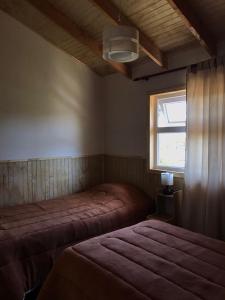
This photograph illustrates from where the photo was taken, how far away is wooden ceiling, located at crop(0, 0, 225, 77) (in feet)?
7.84

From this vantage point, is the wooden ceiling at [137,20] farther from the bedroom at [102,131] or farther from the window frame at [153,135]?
the window frame at [153,135]

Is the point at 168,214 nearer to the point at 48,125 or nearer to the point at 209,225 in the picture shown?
the point at 209,225

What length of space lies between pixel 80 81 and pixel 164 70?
→ 4.47ft

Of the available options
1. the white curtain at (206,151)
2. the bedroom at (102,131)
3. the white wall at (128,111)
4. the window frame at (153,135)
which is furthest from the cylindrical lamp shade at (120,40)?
the window frame at (153,135)

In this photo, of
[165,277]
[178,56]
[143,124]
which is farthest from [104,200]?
[178,56]

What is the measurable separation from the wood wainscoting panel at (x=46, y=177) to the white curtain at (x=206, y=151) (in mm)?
1702

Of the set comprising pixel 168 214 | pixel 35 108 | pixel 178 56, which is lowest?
pixel 168 214

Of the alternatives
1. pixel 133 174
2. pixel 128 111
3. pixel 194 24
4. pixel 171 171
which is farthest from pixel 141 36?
pixel 133 174

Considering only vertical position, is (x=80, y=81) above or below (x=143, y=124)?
above

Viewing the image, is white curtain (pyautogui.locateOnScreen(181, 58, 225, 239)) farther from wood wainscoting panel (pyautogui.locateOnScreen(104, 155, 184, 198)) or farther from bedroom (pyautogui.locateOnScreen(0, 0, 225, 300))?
wood wainscoting panel (pyautogui.locateOnScreen(104, 155, 184, 198))

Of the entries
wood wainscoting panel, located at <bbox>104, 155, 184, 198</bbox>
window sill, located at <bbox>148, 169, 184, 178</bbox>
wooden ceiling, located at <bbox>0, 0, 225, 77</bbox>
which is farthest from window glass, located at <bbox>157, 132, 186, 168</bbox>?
wooden ceiling, located at <bbox>0, 0, 225, 77</bbox>

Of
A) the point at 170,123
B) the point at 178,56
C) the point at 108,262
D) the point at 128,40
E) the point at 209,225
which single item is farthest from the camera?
the point at 170,123

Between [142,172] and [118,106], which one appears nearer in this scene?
[142,172]

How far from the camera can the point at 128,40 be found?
1.97 meters
